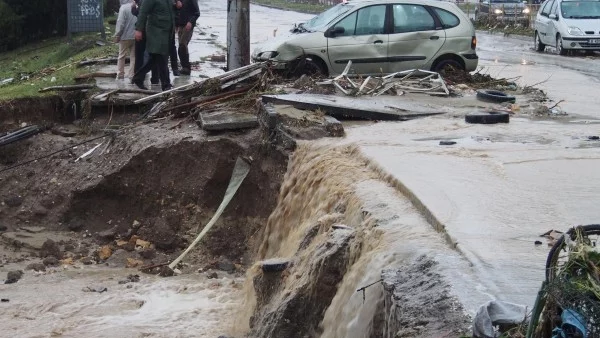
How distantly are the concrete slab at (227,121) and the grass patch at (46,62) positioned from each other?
3244mm

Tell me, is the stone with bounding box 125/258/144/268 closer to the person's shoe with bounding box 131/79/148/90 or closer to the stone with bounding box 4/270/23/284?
the stone with bounding box 4/270/23/284

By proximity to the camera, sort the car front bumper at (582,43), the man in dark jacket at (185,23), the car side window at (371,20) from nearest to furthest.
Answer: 1. the car side window at (371,20)
2. the man in dark jacket at (185,23)
3. the car front bumper at (582,43)

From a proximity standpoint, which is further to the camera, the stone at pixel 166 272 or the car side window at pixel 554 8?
the car side window at pixel 554 8

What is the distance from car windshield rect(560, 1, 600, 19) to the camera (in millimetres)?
25984

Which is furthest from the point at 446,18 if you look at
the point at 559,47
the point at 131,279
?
the point at 559,47

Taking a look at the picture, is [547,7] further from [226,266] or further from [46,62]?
[226,266]

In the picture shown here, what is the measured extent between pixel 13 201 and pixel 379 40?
6851 millimetres

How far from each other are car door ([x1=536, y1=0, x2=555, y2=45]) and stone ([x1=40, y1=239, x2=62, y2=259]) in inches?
756

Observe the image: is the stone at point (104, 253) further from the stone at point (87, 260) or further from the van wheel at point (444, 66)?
the van wheel at point (444, 66)

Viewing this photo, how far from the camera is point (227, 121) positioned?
468 inches

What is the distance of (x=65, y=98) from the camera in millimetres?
13844

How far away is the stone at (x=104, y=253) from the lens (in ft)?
36.9

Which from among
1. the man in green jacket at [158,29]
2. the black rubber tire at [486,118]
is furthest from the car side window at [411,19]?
the black rubber tire at [486,118]

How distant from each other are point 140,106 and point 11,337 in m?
5.27
